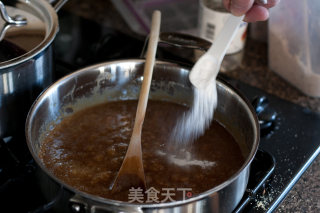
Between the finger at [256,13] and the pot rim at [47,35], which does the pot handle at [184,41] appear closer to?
the finger at [256,13]

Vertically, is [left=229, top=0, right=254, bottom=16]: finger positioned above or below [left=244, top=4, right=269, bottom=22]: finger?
above

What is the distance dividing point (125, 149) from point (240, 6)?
36 centimetres

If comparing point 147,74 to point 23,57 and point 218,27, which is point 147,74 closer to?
point 23,57

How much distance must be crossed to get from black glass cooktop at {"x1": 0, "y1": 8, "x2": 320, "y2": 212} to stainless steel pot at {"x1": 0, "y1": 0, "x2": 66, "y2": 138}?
0.21 ft

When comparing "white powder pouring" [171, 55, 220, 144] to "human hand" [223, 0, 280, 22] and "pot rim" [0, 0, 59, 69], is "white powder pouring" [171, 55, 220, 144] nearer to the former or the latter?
"human hand" [223, 0, 280, 22]

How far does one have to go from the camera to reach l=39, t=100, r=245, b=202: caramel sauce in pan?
2.75 feet

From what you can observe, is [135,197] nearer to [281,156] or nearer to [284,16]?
[281,156]

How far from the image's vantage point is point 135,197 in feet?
2.55

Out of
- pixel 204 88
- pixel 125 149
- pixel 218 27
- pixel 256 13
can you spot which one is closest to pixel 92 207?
pixel 125 149

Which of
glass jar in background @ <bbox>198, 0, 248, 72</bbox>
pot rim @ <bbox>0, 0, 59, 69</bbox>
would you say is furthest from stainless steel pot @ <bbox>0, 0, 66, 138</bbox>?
glass jar in background @ <bbox>198, 0, 248, 72</bbox>

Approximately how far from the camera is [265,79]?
1.23 m

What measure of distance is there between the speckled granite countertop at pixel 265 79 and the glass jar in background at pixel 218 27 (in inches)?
1.0

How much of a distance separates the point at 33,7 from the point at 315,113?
2.23 feet

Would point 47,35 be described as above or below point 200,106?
above
